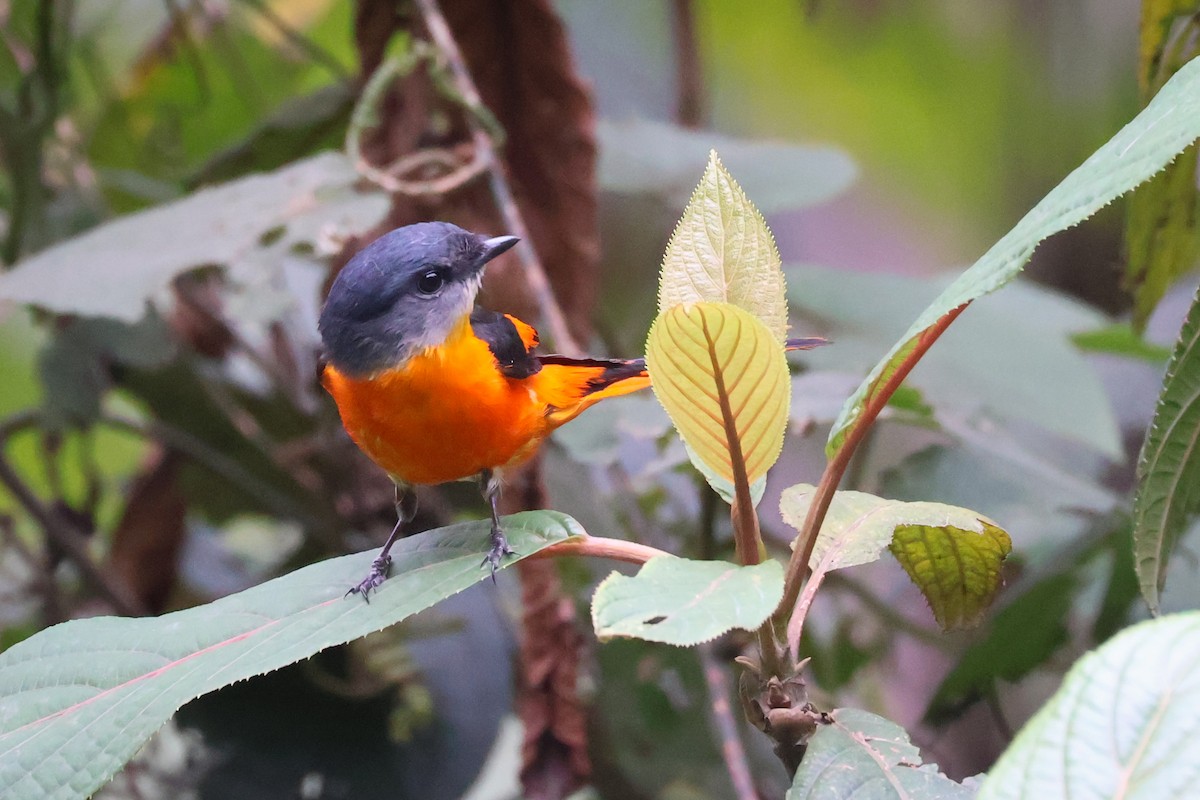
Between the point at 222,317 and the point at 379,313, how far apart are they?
4.41ft

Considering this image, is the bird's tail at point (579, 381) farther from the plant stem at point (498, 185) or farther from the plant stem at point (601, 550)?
the plant stem at point (601, 550)

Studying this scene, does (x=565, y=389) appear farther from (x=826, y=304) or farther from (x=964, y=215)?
(x=964, y=215)

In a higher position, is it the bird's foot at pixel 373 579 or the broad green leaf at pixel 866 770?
the broad green leaf at pixel 866 770

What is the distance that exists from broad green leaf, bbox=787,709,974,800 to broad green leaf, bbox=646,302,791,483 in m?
0.23

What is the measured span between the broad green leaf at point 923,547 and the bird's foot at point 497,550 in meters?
0.26

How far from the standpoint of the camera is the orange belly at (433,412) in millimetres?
1196

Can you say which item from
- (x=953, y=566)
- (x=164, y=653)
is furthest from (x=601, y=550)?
(x=164, y=653)

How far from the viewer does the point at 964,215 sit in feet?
12.3

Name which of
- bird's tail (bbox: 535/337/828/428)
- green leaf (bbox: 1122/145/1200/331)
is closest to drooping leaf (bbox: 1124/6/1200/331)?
green leaf (bbox: 1122/145/1200/331)

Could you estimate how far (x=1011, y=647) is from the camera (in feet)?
6.09

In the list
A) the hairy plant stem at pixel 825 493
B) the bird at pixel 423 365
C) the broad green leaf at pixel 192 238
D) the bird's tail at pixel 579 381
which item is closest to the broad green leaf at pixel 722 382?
the hairy plant stem at pixel 825 493

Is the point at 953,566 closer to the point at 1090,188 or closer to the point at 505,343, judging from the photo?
the point at 1090,188

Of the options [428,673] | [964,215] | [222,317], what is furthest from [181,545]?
[964,215]

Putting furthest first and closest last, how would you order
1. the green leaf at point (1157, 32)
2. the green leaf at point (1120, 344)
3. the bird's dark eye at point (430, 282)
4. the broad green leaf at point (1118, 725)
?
the green leaf at point (1120, 344) < the bird's dark eye at point (430, 282) < the green leaf at point (1157, 32) < the broad green leaf at point (1118, 725)
